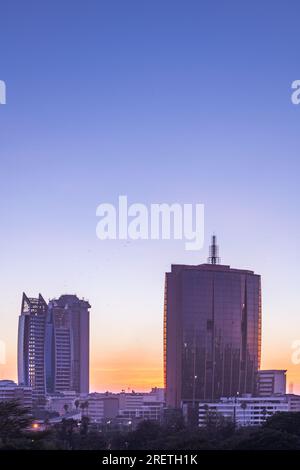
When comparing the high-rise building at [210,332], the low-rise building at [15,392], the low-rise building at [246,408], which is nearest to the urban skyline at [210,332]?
the high-rise building at [210,332]

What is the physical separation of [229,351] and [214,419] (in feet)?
234

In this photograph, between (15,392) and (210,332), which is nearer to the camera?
(210,332)

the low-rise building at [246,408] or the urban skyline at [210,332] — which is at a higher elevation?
the urban skyline at [210,332]

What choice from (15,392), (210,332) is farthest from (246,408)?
(15,392)

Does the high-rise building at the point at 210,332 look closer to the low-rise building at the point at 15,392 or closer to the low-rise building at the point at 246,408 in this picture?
the low-rise building at the point at 246,408

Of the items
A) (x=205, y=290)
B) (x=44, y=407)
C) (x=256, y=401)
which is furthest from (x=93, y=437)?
(x=44, y=407)

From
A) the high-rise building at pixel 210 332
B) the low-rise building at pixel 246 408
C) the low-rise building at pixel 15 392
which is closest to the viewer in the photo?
the low-rise building at pixel 246 408

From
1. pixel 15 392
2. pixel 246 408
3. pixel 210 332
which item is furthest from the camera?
pixel 15 392

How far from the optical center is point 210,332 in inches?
6978

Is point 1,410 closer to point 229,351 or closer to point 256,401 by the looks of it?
point 256,401

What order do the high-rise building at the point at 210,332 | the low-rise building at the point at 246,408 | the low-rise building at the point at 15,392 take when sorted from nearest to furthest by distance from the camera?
the low-rise building at the point at 246,408 < the high-rise building at the point at 210,332 < the low-rise building at the point at 15,392

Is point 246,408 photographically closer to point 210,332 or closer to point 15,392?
point 210,332

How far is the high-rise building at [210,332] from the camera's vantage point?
561ft

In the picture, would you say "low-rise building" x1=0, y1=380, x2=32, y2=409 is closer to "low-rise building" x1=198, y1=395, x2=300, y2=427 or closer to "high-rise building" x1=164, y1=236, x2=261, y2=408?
"high-rise building" x1=164, y1=236, x2=261, y2=408
